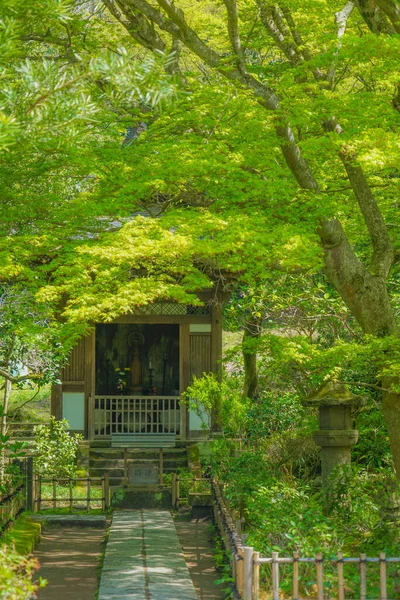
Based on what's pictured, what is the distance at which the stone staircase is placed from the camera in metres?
20.3

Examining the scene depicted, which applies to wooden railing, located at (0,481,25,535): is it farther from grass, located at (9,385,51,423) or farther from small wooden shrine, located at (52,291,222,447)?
grass, located at (9,385,51,423)

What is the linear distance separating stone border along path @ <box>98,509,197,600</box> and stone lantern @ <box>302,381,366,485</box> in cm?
266

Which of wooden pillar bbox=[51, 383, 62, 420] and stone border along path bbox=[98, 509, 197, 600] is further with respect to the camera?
wooden pillar bbox=[51, 383, 62, 420]

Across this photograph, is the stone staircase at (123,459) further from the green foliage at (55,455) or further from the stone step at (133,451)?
the green foliage at (55,455)

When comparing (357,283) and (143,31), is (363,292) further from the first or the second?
(143,31)

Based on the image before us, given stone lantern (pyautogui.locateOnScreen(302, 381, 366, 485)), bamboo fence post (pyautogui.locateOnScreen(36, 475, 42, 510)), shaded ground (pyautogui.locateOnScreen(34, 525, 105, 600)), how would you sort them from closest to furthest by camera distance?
shaded ground (pyautogui.locateOnScreen(34, 525, 105, 600)) → stone lantern (pyautogui.locateOnScreen(302, 381, 366, 485)) → bamboo fence post (pyautogui.locateOnScreen(36, 475, 42, 510))

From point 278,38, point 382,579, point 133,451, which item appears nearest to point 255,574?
point 382,579

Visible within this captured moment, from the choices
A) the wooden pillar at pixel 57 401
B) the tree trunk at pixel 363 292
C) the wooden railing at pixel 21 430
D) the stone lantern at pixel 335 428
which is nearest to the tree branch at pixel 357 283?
the tree trunk at pixel 363 292

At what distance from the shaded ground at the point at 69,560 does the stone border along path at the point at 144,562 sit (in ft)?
0.90

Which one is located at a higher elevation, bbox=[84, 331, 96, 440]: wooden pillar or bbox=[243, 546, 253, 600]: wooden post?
bbox=[84, 331, 96, 440]: wooden pillar

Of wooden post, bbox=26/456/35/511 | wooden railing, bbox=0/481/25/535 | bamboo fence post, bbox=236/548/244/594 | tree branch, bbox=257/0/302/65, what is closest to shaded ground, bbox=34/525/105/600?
wooden railing, bbox=0/481/25/535

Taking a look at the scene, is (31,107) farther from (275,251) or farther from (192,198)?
(192,198)

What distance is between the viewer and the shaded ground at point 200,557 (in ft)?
37.2

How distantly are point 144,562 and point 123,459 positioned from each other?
812cm
